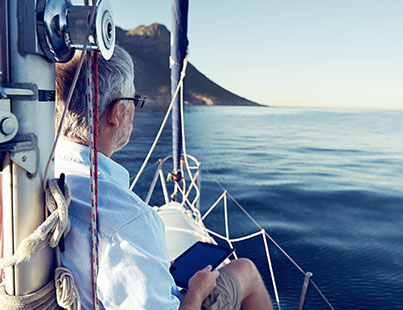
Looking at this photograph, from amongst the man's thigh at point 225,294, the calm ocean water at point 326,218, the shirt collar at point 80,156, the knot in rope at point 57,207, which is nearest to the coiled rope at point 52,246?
the knot in rope at point 57,207

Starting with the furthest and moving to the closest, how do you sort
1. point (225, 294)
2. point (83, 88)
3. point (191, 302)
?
1. point (225, 294)
2. point (191, 302)
3. point (83, 88)

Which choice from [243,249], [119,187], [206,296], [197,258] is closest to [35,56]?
[119,187]

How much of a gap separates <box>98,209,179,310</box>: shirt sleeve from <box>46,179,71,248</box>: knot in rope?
12 centimetres

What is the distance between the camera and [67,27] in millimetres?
701

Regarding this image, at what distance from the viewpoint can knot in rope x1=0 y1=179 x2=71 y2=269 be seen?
0.69 meters

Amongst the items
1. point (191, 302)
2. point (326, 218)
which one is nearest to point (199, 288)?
point (191, 302)

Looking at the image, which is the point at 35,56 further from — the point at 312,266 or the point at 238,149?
the point at 238,149

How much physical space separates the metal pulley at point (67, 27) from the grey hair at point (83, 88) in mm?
194

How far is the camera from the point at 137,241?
82cm

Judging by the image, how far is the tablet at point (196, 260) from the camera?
1600mm

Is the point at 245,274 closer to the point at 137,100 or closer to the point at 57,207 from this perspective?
the point at 137,100

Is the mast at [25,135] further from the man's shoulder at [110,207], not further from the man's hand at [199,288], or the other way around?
the man's hand at [199,288]

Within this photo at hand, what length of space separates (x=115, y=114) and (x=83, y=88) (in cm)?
13

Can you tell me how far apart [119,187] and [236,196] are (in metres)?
8.54
